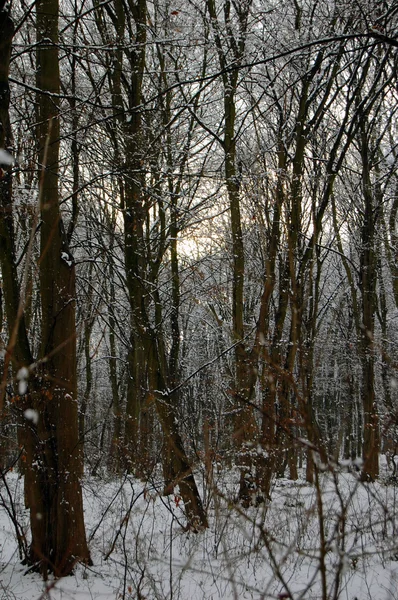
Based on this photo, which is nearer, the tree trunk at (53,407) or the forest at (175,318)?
the forest at (175,318)

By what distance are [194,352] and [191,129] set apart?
15.9 metres

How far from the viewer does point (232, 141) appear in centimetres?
837

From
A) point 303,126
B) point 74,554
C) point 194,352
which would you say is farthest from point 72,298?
point 194,352

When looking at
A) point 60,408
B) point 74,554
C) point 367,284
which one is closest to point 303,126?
point 367,284

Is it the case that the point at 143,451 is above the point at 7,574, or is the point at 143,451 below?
above

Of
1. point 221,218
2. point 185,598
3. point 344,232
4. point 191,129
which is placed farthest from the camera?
point 344,232

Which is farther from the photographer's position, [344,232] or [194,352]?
[194,352]

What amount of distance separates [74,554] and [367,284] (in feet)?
30.8

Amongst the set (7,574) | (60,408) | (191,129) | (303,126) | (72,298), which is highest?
(191,129)

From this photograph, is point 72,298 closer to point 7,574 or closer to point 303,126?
point 7,574

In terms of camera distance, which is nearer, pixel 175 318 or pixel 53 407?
pixel 53 407

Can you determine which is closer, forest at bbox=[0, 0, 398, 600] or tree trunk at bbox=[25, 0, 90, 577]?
forest at bbox=[0, 0, 398, 600]

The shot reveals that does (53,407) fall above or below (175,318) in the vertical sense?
below

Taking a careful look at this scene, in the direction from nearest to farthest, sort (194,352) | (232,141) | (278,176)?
1. (278,176)
2. (232,141)
3. (194,352)
